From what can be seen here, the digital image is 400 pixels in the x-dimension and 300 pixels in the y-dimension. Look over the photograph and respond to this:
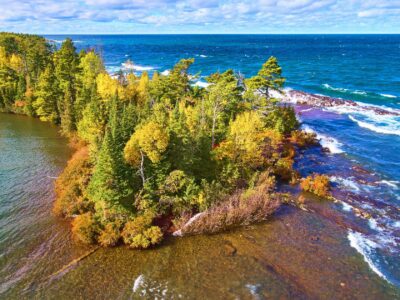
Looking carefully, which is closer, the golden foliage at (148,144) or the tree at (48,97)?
the golden foliage at (148,144)

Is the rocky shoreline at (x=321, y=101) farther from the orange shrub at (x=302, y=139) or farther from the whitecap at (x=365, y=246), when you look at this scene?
the whitecap at (x=365, y=246)

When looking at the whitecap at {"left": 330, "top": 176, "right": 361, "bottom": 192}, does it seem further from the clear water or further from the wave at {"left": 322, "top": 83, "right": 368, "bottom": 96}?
the wave at {"left": 322, "top": 83, "right": 368, "bottom": 96}

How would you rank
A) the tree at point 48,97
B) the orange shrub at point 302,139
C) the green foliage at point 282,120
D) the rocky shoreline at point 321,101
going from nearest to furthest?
1. the green foliage at point 282,120
2. the orange shrub at point 302,139
3. the tree at point 48,97
4. the rocky shoreline at point 321,101

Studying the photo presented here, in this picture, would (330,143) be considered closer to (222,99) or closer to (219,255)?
(222,99)

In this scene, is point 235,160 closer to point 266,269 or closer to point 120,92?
point 266,269

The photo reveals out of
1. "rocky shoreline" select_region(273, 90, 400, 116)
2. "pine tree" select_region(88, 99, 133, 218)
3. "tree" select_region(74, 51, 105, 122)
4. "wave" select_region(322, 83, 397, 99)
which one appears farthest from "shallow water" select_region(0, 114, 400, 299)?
"wave" select_region(322, 83, 397, 99)

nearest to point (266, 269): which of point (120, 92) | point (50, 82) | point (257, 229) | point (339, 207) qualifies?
point (257, 229)

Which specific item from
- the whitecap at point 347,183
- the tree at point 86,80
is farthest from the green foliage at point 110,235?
the tree at point 86,80
